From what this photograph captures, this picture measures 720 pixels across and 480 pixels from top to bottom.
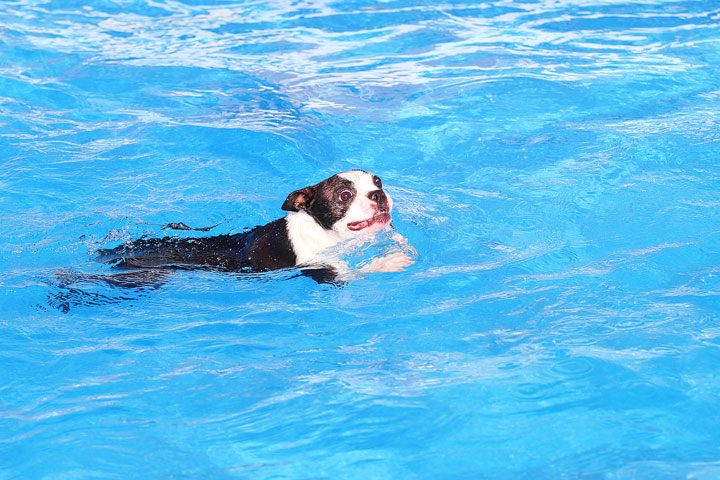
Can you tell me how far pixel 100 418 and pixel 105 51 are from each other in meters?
9.80

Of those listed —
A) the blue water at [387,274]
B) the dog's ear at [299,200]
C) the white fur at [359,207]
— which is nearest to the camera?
the blue water at [387,274]

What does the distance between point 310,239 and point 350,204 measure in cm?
45

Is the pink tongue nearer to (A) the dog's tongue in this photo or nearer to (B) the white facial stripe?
(A) the dog's tongue

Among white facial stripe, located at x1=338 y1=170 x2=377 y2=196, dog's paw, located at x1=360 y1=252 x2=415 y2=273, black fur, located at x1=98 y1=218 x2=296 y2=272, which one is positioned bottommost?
dog's paw, located at x1=360 y1=252 x2=415 y2=273

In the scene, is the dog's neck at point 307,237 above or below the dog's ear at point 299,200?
below

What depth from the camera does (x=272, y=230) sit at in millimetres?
6246

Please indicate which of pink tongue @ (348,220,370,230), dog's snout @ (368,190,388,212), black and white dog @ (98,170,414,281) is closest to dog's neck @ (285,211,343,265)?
black and white dog @ (98,170,414,281)

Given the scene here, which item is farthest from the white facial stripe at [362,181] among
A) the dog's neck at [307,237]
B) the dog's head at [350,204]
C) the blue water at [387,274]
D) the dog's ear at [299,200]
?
the blue water at [387,274]

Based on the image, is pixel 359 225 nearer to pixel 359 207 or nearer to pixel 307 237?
pixel 359 207

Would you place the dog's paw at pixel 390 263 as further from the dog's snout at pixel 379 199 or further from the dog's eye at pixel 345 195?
the dog's eye at pixel 345 195

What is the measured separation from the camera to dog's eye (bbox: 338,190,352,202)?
6.05 m

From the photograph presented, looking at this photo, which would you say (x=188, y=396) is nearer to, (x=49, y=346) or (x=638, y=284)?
(x=49, y=346)

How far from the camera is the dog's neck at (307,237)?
19.8ft

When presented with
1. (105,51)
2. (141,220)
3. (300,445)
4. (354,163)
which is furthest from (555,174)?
(105,51)
